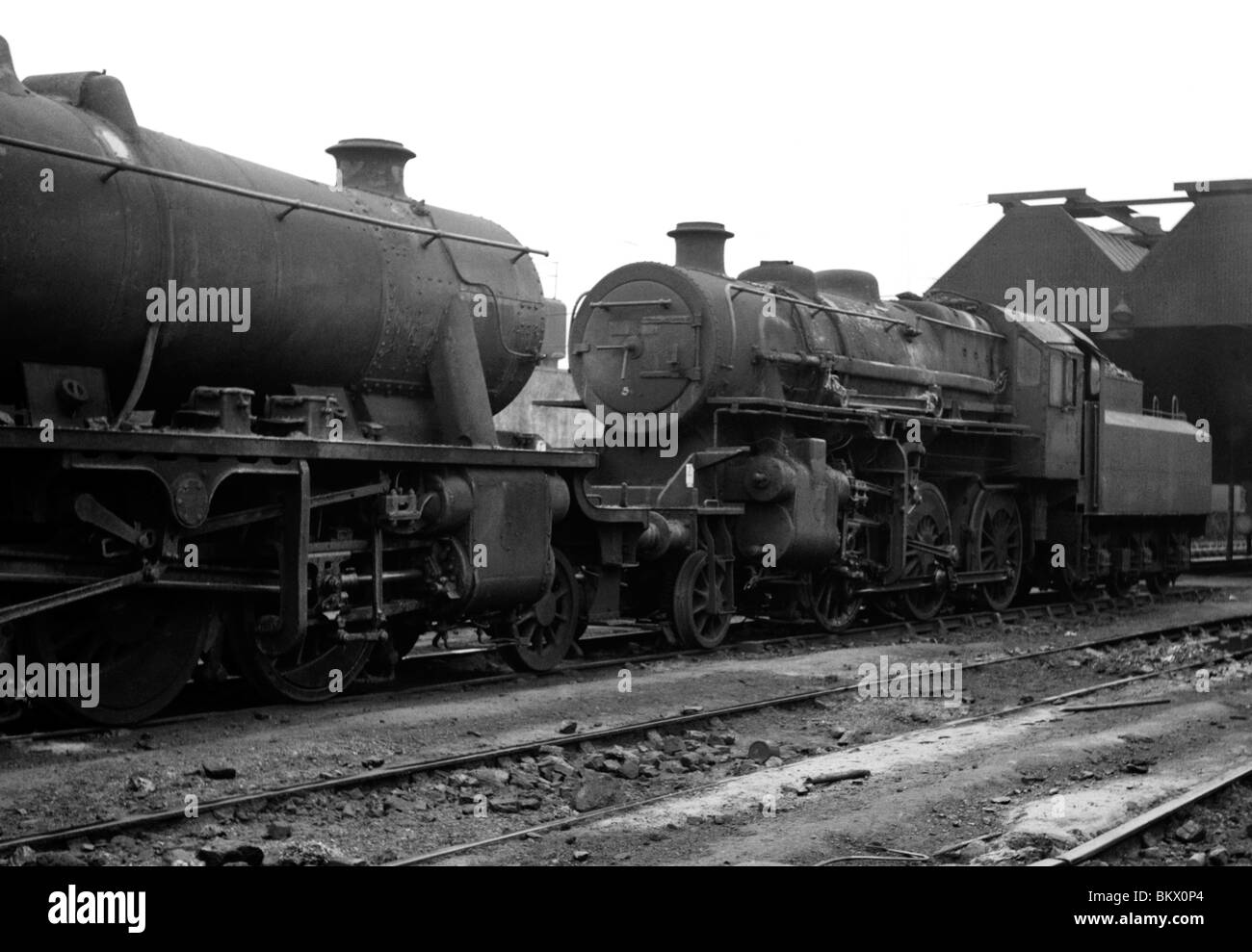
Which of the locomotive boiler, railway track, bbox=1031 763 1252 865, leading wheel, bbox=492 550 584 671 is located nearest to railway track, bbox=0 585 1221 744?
leading wheel, bbox=492 550 584 671

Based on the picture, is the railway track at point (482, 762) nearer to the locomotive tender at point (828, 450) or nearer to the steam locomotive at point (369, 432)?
the steam locomotive at point (369, 432)

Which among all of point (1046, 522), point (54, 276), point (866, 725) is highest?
point (54, 276)

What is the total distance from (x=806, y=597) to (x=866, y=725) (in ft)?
17.7

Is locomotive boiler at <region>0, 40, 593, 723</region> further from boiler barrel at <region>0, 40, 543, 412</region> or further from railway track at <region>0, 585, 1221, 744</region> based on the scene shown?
railway track at <region>0, 585, 1221, 744</region>

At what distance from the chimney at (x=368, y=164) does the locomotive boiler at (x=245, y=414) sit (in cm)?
2

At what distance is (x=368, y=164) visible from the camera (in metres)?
11.3

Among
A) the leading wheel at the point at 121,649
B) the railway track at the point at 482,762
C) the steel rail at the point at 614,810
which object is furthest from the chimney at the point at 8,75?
the steel rail at the point at 614,810

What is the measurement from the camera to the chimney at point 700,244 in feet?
51.4

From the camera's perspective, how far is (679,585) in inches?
550

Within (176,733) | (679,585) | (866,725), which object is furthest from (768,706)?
(176,733)
